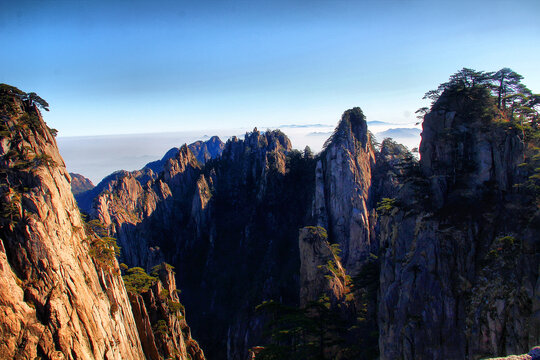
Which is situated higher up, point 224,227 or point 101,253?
point 101,253

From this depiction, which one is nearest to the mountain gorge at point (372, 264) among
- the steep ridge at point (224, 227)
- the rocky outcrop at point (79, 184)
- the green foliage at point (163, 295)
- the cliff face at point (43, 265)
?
the cliff face at point (43, 265)

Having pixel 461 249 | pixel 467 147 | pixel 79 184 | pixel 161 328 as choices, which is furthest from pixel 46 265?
pixel 79 184

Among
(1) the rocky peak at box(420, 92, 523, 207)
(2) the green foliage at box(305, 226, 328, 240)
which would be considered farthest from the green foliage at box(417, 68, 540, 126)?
(2) the green foliage at box(305, 226, 328, 240)

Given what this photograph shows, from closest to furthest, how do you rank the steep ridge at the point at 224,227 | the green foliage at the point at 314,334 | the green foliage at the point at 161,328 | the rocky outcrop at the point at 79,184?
the green foliage at the point at 314,334 → the green foliage at the point at 161,328 → the steep ridge at the point at 224,227 → the rocky outcrop at the point at 79,184

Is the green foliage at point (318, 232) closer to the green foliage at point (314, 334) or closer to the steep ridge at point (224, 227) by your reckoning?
the green foliage at point (314, 334)

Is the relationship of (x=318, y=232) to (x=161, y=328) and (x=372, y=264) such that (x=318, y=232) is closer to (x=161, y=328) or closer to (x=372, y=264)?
(x=372, y=264)

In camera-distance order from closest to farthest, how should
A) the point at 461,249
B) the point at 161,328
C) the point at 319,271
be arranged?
1. the point at 461,249
2. the point at 161,328
3. the point at 319,271

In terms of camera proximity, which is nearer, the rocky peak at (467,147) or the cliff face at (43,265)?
the cliff face at (43,265)
